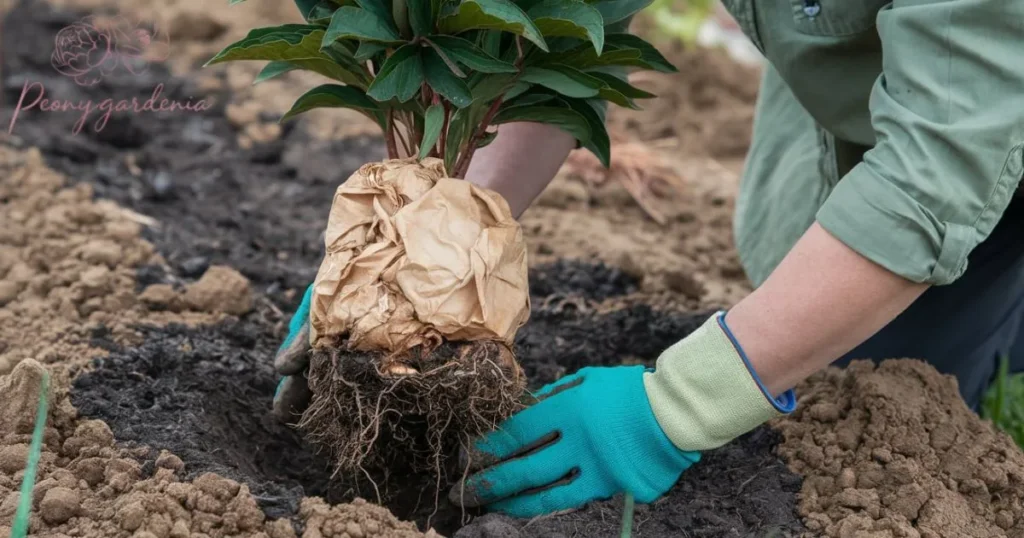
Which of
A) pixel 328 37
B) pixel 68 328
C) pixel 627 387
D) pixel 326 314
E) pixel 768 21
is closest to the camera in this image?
pixel 328 37

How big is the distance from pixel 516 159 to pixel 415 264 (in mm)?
744

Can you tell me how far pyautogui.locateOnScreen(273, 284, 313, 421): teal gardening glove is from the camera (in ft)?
6.47

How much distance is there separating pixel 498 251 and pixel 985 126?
80cm

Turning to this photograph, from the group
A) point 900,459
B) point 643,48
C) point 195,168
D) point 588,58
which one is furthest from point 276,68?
point 195,168

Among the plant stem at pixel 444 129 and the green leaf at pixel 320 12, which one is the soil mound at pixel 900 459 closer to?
the plant stem at pixel 444 129

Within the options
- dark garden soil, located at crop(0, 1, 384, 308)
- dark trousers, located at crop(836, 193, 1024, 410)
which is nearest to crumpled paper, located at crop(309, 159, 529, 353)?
dark garden soil, located at crop(0, 1, 384, 308)

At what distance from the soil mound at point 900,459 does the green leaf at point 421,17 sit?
3.47 feet

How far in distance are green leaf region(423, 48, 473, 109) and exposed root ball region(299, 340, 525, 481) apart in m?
0.41

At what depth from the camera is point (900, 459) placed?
1.95m

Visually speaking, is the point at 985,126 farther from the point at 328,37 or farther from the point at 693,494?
the point at 328,37

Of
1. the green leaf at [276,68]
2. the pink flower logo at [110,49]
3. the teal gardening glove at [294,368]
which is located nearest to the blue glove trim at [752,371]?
the teal gardening glove at [294,368]

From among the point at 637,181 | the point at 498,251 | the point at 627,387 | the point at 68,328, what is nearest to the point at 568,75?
the point at 498,251

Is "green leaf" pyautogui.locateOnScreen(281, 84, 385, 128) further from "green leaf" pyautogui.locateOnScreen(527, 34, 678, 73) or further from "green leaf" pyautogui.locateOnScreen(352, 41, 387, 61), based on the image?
"green leaf" pyautogui.locateOnScreen(527, 34, 678, 73)

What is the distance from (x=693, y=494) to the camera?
76.7 inches
